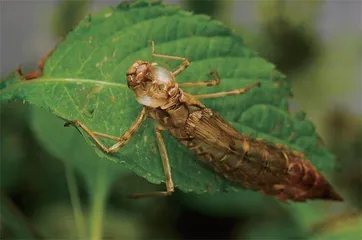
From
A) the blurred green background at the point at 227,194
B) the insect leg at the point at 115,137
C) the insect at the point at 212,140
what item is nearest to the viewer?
the insect leg at the point at 115,137

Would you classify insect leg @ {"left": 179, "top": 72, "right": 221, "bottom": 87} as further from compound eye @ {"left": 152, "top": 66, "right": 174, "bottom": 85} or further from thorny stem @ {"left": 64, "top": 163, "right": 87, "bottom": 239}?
thorny stem @ {"left": 64, "top": 163, "right": 87, "bottom": 239}

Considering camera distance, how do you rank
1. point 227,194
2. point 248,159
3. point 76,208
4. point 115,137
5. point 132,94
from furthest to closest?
point 227,194, point 76,208, point 248,159, point 132,94, point 115,137

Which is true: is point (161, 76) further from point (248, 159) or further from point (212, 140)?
point (248, 159)

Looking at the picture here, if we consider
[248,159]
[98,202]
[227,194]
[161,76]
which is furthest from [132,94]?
[227,194]

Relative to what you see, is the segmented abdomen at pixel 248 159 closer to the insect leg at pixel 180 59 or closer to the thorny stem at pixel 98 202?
the insect leg at pixel 180 59

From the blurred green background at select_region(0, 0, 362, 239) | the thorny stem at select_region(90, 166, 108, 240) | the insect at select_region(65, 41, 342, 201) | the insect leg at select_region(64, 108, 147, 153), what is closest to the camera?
the insect leg at select_region(64, 108, 147, 153)

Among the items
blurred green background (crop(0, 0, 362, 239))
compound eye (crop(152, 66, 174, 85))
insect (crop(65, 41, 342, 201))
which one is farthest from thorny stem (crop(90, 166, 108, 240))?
compound eye (crop(152, 66, 174, 85))

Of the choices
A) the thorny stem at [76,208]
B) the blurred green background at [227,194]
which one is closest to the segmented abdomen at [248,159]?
the blurred green background at [227,194]
